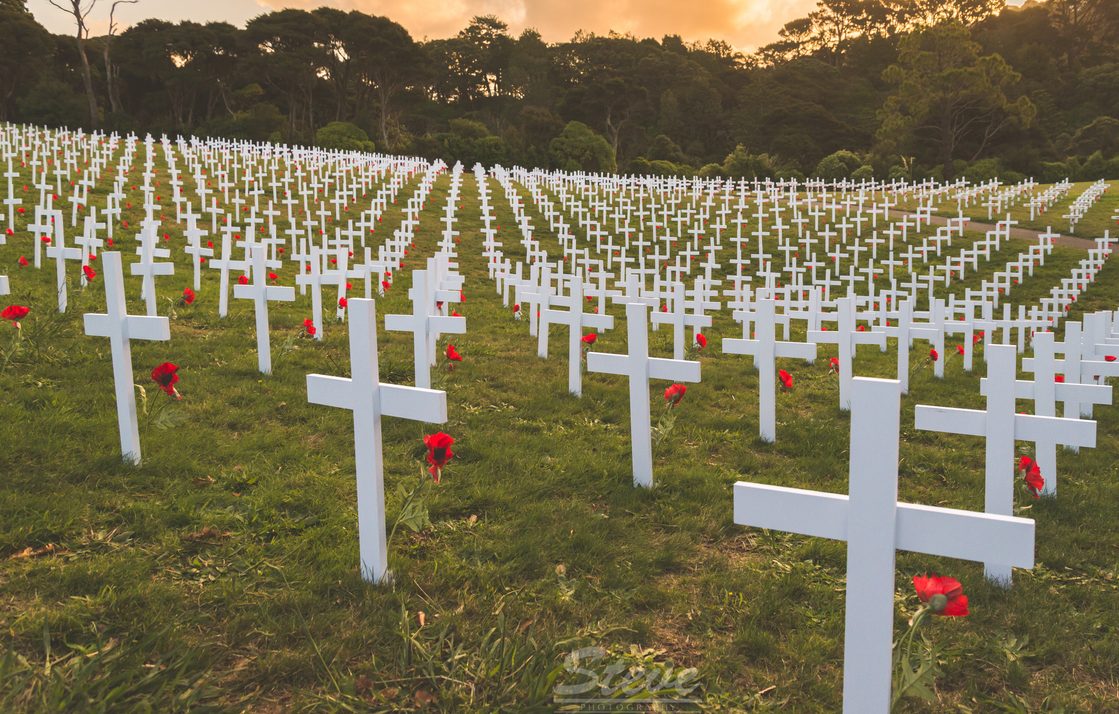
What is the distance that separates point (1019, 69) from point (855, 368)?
6372cm

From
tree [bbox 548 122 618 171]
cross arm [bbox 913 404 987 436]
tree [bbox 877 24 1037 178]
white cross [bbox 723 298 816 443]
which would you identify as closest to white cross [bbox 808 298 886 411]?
white cross [bbox 723 298 816 443]

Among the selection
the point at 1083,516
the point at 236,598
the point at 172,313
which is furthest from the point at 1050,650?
the point at 172,313

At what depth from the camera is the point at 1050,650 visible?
263 centimetres

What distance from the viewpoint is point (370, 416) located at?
2.89 metres

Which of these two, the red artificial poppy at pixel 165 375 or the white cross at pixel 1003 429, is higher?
the red artificial poppy at pixel 165 375

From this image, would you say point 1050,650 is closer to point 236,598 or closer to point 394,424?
point 236,598

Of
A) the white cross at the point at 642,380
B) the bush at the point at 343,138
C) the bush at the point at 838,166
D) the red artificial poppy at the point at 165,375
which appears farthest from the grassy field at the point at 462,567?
the bush at the point at 838,166

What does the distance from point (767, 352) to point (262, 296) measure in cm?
403

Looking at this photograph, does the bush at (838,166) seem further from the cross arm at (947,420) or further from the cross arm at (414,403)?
the cross arm at (414,403)

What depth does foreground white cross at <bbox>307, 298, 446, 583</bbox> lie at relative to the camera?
9.34 ft

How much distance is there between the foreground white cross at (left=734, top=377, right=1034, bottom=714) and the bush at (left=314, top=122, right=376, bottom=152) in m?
43.3

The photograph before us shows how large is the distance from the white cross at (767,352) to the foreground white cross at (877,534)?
302 cm

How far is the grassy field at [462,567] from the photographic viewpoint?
2.35 metres

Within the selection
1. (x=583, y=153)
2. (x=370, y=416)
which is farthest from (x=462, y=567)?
(x=583, y=153)
